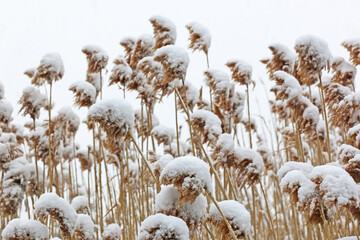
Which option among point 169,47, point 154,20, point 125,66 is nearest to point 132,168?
point 125,66

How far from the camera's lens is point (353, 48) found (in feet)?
4.92

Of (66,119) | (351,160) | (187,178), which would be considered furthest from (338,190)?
(66,119)

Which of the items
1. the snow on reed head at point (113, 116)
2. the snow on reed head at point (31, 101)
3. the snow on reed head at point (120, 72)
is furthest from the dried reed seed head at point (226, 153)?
the snow on reed head at point (31, 101)

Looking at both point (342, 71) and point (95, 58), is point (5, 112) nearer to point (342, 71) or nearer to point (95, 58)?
point (95, 58)

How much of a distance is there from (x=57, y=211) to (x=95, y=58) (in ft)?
3.45

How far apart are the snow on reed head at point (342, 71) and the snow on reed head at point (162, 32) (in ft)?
2.50

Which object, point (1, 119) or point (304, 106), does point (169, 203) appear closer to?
point (304, 106)

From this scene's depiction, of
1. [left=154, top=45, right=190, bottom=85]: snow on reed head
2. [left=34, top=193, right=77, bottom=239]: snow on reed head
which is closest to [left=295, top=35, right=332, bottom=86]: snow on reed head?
[left=154, top=45, right=190, bottom=85]: snow on reed head

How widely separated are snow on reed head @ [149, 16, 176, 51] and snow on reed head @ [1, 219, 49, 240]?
0.82 m

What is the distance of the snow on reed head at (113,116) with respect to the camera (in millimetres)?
934

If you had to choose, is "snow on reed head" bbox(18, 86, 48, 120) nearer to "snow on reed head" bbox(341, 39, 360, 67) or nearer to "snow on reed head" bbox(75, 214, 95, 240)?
"snow on reed head" bbox(75, 214, 95, 240)

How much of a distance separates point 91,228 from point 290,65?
3.97 feet

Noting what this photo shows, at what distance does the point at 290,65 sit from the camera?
72.4 inches

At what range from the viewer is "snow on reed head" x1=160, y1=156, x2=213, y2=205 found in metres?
0.78
